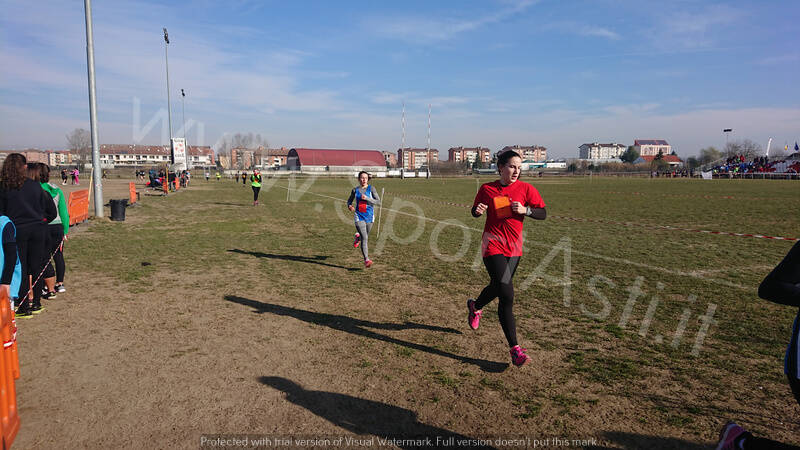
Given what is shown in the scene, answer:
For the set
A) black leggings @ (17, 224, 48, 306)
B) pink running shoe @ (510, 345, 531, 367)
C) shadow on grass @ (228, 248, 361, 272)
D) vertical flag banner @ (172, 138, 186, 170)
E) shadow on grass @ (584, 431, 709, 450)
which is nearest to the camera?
shadow on grass @ (584, 431, 709, 450)

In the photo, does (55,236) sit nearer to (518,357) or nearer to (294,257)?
(294,257)

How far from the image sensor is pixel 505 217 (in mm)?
4578

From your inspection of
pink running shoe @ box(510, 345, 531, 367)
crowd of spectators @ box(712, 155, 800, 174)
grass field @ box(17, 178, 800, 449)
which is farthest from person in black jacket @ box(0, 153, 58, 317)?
crowd of spectators @ box(712, 155, 800, 174)

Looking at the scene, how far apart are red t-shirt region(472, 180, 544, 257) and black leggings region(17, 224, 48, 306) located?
5654 mm

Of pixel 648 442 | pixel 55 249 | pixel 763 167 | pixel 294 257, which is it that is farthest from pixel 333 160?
pixel 648 442

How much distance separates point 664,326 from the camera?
5.77 m

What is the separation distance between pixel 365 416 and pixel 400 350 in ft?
4.74

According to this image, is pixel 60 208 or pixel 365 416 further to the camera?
pixel 60 208

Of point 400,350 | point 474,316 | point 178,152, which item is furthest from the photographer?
point 178,152

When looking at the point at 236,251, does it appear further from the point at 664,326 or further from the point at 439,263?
the point at 664,326

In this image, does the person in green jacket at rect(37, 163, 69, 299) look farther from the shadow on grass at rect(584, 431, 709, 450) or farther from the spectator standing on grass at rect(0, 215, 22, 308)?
the shadow on grass at rect(584, 431, 709, 450)

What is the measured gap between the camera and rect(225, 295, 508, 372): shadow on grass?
15.8 ft

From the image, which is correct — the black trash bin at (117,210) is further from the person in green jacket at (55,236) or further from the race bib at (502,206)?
the race bib at (502,206)

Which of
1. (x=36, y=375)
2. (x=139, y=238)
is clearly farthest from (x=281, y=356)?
(x=139, y=238)
